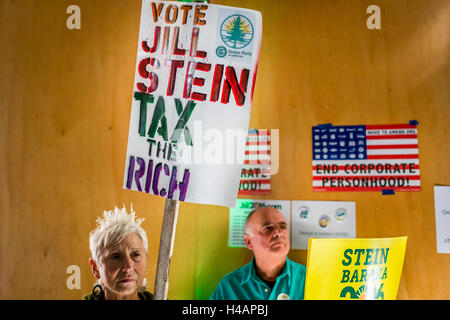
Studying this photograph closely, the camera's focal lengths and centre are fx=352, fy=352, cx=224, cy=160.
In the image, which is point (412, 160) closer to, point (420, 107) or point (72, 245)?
point (420, 107)

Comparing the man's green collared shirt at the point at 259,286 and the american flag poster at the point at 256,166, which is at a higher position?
the american flag poster at the point at 256,166

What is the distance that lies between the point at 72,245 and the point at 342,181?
1.44 m

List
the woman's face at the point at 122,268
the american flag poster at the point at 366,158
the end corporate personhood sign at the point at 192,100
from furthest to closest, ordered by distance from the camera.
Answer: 1. the american flag poster at the point at 366,158
2. the woman's face at the point at 122,268
3. the end corporate personhood sign at the point at 192,100

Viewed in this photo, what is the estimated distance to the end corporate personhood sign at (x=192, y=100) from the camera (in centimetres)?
141

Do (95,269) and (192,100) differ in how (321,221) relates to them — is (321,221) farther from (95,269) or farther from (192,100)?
(95,269)

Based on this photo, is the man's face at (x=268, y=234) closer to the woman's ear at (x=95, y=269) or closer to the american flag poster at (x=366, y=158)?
the american flag poster at (x=366, y=158)

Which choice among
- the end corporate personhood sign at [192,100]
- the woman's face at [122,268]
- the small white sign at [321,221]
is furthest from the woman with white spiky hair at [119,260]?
the small white sign at [321,221]

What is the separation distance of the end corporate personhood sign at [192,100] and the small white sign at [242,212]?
40cm

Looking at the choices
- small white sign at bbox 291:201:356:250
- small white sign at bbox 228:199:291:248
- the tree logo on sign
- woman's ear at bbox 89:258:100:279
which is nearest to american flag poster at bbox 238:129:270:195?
small white sign at bbox 228:199:291:248

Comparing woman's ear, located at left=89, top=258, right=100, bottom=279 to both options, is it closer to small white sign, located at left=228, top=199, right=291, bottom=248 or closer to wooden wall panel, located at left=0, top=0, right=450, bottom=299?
wooden wall panel, located at left=0, top=0, right=450, bottom=299

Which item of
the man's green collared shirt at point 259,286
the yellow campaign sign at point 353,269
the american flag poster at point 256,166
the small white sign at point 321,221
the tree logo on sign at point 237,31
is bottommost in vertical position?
the man's green collared shirt at point 259,286

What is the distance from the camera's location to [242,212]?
182cm

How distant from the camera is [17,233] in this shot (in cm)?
188

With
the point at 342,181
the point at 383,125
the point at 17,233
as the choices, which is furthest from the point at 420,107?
the point at 17,233
